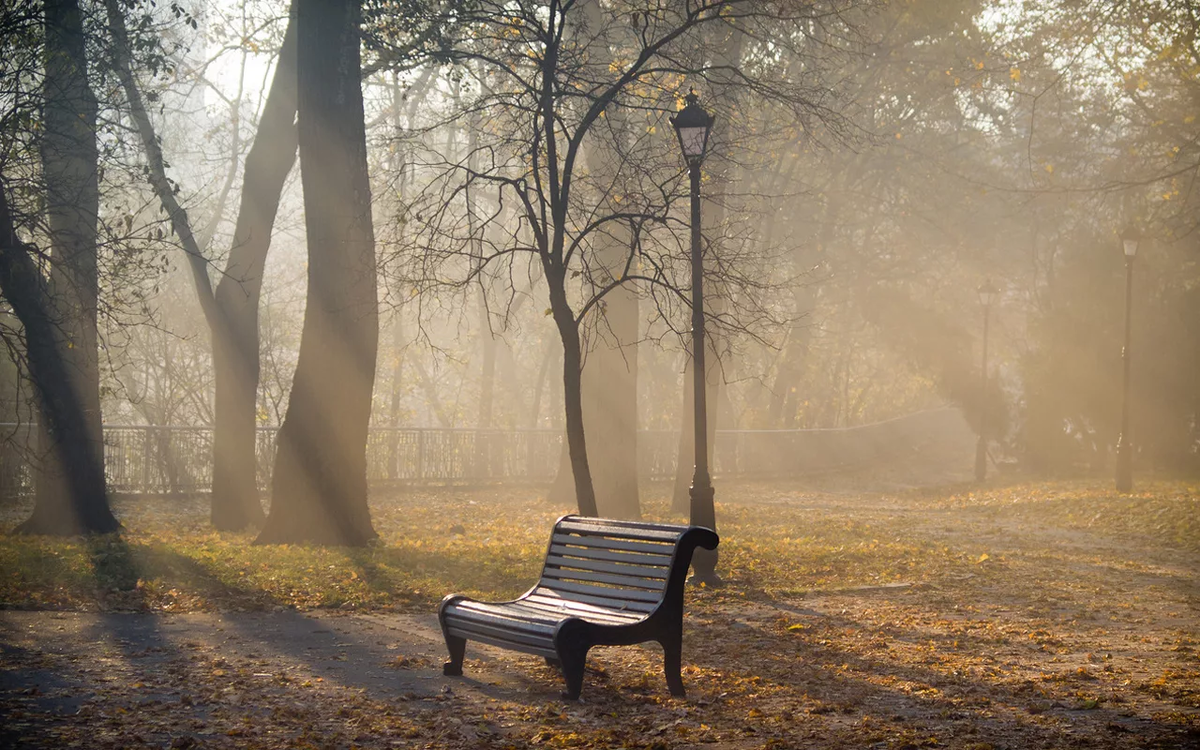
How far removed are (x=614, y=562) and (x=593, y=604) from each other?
0.28 metres

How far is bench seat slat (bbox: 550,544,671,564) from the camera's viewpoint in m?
6.88

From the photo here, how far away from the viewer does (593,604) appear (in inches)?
281

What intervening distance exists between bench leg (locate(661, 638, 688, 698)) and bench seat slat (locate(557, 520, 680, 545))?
22.2 inches

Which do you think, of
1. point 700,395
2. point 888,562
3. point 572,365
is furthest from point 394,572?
point 888,562

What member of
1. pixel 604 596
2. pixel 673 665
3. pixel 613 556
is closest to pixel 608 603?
pixel 604 596

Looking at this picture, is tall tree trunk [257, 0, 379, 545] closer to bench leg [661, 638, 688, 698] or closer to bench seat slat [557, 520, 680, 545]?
bench seat slat [557, 520, 680, 545]

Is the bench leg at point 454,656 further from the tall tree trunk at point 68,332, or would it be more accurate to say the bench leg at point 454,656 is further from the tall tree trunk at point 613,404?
the tall tree trunk at point 613,404

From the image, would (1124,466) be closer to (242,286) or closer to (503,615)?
(242,286)

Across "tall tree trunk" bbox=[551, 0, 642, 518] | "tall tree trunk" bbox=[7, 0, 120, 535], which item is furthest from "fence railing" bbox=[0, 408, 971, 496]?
"tall tree trunk" bbox=[551, 0, 642, 518]

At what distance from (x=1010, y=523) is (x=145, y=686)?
16.9 meters

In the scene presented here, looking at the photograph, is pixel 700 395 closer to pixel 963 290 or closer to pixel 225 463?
pixel 225 463

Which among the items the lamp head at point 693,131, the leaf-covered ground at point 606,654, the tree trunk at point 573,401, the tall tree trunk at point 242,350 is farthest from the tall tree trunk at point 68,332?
the lamp head at point 693,131

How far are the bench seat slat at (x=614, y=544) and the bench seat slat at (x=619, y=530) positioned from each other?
0.03 meters

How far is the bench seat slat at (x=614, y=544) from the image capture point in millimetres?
6879
